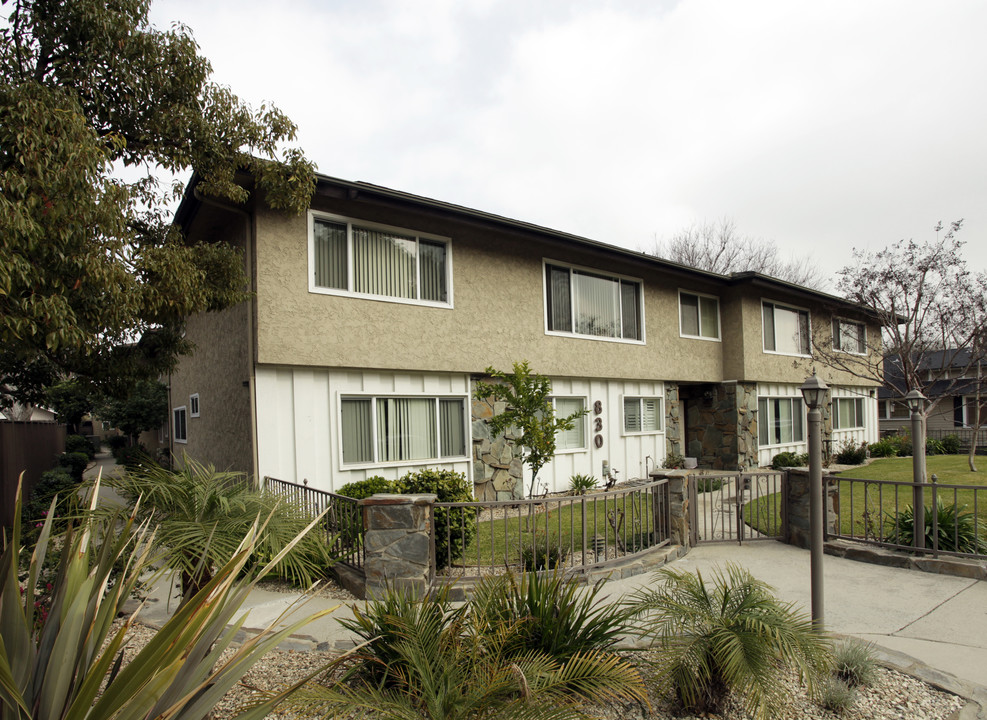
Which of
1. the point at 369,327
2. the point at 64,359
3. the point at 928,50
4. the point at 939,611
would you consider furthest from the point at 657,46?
the point at 64,359

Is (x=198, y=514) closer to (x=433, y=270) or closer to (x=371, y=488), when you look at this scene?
(x=371, y=488)

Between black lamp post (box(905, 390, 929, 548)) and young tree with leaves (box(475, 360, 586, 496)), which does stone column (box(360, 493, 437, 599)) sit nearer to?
young tree with leaves (box(475, 360, 586, 496))

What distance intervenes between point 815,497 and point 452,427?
7.45m

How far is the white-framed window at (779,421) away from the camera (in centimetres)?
1880

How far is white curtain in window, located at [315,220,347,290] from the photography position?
10.2 m

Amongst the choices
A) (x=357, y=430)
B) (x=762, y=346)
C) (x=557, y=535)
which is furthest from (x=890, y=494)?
(x=357, y=430)

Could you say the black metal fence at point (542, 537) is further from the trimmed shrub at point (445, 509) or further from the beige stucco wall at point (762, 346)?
the beige stucco wall at point (762, 346)

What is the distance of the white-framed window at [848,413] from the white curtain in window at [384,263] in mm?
18224

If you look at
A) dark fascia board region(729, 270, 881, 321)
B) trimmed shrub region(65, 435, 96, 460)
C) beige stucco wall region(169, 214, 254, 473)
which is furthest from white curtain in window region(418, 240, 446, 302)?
trimmed shrub region(65, 435, 96, 460)

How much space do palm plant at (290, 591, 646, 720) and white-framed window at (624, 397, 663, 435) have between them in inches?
467

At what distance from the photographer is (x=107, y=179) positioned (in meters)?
6.80

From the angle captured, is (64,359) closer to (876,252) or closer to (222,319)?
(222,319)

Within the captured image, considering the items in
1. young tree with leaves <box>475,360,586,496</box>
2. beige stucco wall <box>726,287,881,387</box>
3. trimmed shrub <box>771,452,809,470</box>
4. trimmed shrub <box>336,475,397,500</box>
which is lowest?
trimmed shrub <box>771,452,809,470</box>

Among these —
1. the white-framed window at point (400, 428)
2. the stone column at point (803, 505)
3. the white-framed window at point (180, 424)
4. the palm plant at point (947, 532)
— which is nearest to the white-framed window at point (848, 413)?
Answer: the stone column at point (803, 505)
